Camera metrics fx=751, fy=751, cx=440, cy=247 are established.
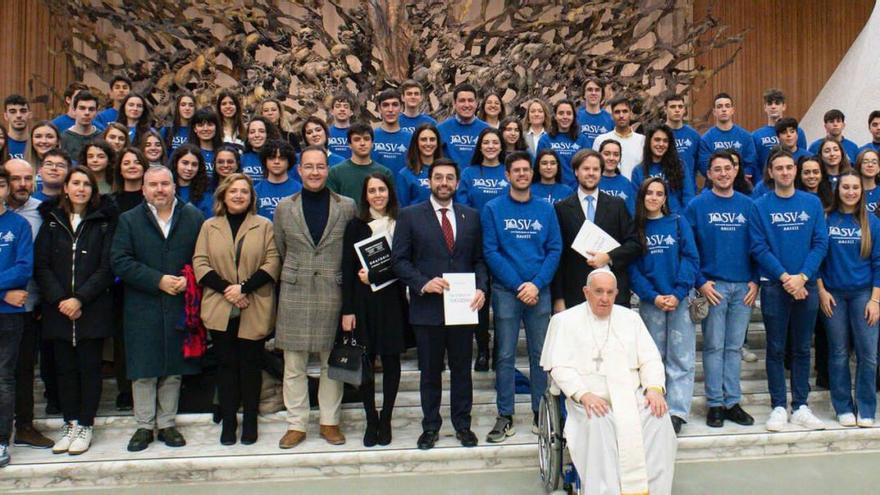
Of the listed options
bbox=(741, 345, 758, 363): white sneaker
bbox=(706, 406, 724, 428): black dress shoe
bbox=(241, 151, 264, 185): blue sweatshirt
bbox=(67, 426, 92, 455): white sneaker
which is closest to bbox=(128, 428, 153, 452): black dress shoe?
bbox=(67, 426, 92, 455): white sneaker

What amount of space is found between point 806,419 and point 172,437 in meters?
4.19

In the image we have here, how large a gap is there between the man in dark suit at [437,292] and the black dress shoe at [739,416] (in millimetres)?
1859

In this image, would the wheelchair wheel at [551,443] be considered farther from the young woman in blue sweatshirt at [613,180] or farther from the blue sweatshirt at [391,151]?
the blue sweatshirt at [391,151]

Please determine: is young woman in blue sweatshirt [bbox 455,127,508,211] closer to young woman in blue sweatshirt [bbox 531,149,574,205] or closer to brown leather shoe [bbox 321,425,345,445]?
young woman in blue sweatshirt [bbox 531,149,574,205]

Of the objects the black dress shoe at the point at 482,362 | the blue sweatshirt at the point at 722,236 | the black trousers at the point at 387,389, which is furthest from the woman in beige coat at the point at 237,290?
the blue sweatshirt at the point at 722,236

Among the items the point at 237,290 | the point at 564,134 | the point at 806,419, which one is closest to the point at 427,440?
the point at 237,290

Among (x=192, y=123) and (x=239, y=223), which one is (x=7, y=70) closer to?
(x=192, y=123)

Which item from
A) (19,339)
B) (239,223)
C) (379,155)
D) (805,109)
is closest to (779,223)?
(379,155)

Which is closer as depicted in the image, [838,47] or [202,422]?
[202,422]

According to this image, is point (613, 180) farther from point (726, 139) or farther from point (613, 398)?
point (613, 398)

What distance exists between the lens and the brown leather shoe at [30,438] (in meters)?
4.70

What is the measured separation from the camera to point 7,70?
11258mm

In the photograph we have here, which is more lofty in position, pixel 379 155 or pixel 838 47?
pixel 838 47

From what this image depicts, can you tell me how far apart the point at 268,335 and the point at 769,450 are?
Answer: 335 centimetres
